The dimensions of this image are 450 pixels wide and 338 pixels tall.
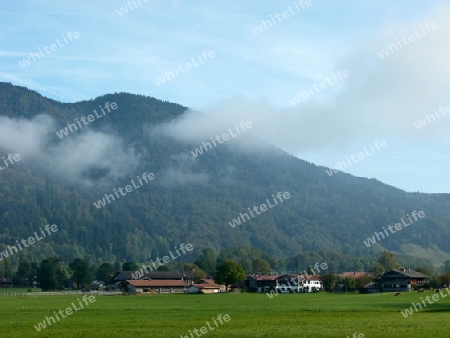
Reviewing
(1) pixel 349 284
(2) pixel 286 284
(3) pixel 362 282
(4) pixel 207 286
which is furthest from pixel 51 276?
(3) pixel 362 282

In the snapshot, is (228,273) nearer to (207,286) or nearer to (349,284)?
(207,286)

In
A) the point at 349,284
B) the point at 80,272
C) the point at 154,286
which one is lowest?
the point at 349,284

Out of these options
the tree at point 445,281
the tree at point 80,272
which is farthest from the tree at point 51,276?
the tree at point 445,281

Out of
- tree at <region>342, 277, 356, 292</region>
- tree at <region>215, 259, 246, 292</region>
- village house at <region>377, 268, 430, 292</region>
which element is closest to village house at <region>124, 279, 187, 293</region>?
tree at <region>215, 259, 246, 292</region>

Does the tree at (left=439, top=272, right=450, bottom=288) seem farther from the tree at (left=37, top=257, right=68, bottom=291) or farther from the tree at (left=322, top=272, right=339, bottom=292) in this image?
the tree at (left=37, top=257, right=68, bottom=291)

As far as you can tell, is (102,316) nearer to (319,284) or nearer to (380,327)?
(380,327)

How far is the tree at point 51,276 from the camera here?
180 meters

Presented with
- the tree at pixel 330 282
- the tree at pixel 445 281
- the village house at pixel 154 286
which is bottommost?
the tree at pixel 445 281

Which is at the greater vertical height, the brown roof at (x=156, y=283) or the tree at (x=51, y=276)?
the tree at (x=51, y=276)

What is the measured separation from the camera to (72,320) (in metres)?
62.8

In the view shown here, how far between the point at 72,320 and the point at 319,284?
13323 cm

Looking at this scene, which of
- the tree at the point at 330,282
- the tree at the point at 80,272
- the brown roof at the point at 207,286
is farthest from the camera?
the tree at the point at 80,272

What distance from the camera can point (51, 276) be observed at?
17925cm

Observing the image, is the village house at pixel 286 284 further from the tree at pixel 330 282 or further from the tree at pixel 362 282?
the tree at pixel 362 282
